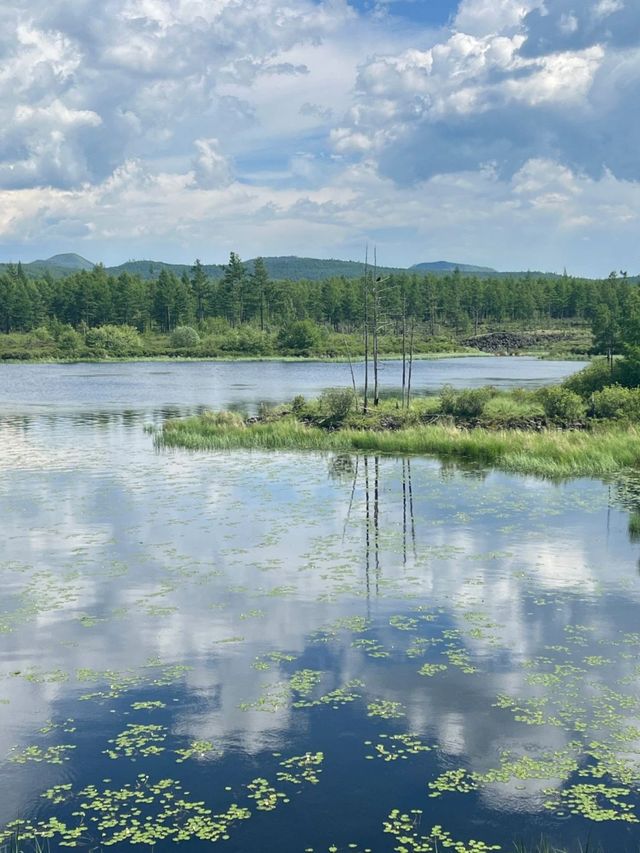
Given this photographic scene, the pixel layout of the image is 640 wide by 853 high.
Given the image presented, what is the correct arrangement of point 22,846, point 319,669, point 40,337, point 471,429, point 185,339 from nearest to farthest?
point 22,846, point 319,669, point 471,429, point 185,339, point 40,337

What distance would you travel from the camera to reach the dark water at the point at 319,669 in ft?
34.9

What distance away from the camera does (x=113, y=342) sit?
153 m

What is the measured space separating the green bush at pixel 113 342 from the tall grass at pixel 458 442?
351 ft

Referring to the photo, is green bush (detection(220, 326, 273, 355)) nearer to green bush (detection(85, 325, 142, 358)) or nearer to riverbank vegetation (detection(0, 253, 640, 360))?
riverbank vegetation (detection(0, 253, 640, 360))

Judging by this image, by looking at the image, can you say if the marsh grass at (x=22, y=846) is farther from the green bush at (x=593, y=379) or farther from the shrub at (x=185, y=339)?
the shrub at (x=185, y=339)

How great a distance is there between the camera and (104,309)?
173m

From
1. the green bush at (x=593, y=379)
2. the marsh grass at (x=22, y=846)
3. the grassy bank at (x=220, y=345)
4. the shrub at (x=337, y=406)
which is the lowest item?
the marsh grass at (x=22, y=846)

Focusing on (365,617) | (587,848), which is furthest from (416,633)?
(587,848)

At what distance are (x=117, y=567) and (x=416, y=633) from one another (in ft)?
27.5

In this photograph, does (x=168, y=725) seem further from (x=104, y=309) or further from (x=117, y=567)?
(x=104, y=309)

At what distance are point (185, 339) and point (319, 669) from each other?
14596 centimetres

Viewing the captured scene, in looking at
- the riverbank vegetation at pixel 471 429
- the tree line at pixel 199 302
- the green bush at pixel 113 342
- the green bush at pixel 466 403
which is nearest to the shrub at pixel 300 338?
the tree line at pixel 199 302

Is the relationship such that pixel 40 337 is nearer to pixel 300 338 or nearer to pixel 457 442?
pixel 300 338

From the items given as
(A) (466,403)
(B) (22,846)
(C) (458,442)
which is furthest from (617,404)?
(B) (22,846)
